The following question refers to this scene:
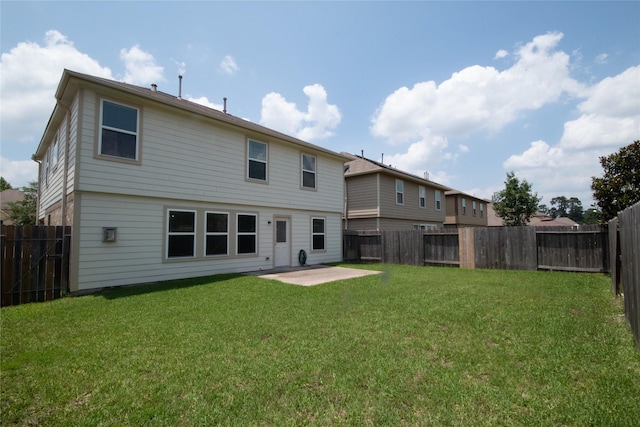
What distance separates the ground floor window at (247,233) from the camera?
34.8 ft

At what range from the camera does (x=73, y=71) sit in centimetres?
698

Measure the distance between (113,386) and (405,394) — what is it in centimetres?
280

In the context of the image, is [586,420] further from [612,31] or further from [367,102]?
[367,102]

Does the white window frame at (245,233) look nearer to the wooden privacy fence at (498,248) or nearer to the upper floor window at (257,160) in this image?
the upper floor window at (257,160)

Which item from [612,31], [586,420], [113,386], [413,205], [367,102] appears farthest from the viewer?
[413,205]

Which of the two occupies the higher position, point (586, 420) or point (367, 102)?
point (367, 102)

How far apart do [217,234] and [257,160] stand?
3248 mm

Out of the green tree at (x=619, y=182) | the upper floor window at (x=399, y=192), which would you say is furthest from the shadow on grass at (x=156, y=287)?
the green tree at (x=619, y=182)

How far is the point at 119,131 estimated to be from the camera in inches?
315

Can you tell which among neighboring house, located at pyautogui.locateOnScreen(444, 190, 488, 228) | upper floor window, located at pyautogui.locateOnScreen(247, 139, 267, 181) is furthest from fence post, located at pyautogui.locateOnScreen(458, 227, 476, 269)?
neighboring house, located at pyautogui.locateOnScreen(444, 190, 488, 228)

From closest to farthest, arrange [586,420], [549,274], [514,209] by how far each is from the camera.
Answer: [586,420], [549,274], [514,209]

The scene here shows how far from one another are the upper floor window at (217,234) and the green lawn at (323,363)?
369 centimetres

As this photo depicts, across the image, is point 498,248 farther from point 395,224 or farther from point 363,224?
point 363,224

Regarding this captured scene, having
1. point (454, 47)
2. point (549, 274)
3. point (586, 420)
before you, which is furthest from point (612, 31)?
point (586, 420)
